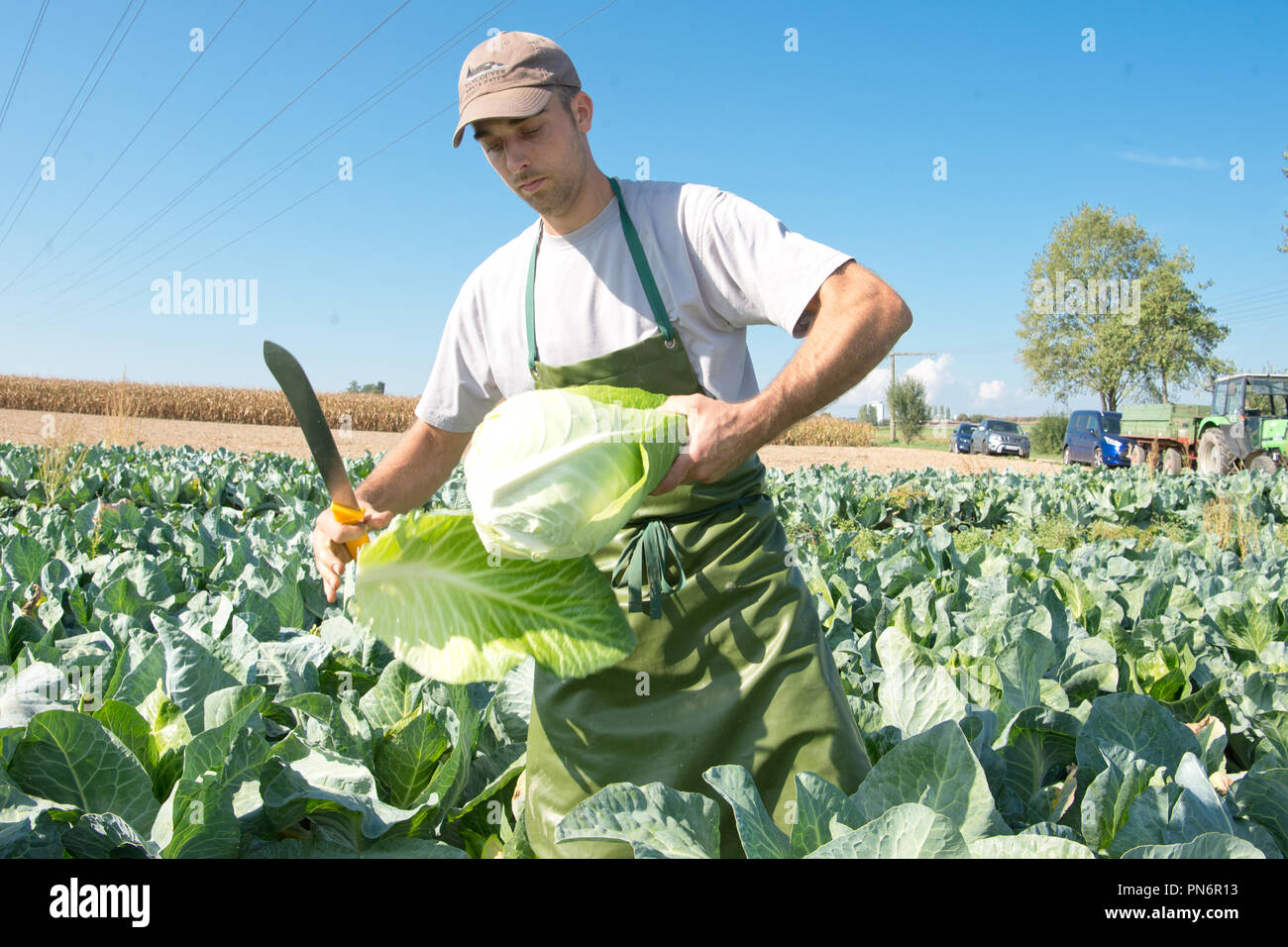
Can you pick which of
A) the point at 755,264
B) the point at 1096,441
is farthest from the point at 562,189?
the point at 1096,441

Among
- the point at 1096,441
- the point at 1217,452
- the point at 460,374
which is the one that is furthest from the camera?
the point at 1096,441

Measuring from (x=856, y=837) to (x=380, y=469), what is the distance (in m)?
1.79

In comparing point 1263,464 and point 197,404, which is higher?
point 197,404

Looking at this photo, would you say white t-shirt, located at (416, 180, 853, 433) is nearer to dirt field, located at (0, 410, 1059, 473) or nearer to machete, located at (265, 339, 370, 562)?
machete, located at (265, 339, 370, 562)

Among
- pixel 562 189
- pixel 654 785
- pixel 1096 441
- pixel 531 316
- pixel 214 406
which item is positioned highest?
pixel 214 406

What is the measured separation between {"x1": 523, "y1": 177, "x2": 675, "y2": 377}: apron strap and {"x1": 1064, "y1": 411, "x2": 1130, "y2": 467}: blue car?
2788 cm

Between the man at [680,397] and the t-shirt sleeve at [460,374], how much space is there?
145 millimetres

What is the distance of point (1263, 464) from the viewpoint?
16.3 meters

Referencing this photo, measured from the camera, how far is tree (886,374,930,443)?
211 ft

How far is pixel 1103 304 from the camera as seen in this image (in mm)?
46406

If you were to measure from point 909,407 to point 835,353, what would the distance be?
65.8 m

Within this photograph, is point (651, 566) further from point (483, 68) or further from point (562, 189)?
point (483, 68)
